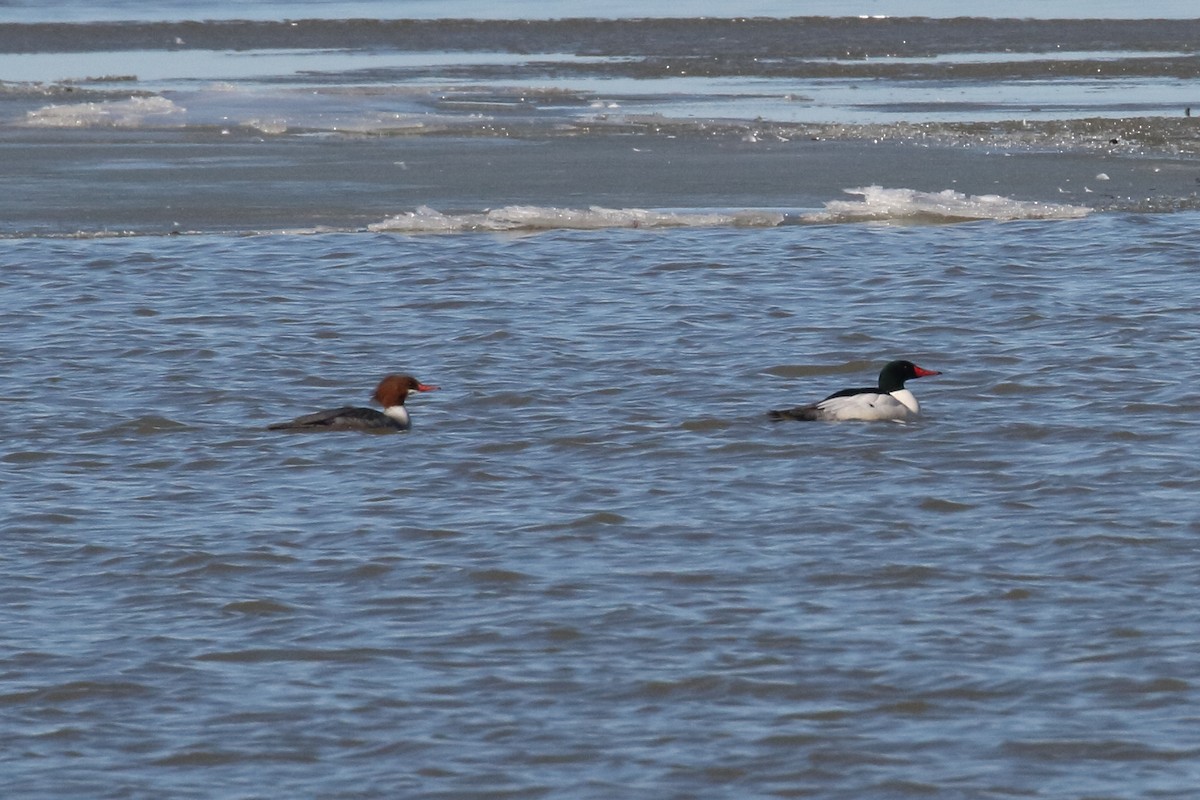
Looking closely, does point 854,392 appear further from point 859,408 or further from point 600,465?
point 600,465

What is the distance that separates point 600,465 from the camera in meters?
8.68

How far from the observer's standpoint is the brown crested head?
9.47 m

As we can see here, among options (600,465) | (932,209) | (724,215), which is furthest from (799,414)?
(932,209)

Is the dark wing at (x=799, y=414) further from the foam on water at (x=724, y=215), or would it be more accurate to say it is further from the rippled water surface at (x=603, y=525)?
the foam on water at (x=724, y=215)

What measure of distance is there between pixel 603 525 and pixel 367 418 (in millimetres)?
1949

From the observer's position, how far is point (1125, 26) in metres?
24.5

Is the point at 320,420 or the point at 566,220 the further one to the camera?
the point at 566,220

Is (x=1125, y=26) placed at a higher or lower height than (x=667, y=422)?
higher

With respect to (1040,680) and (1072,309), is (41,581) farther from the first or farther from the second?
(1072,309)

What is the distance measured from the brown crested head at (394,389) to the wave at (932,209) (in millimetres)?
4969

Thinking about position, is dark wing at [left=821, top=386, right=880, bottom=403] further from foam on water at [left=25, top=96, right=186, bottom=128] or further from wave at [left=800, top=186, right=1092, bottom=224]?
foam on water at [left=25, top=96, right=186, bottom=128]

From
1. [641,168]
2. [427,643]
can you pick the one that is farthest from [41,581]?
[641,168]

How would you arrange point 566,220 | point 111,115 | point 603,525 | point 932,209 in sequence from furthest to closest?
1. point 111,115
2. point 932,209
3. point 566,220
4. point 603,525

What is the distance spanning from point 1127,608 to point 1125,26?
19.3 meters
